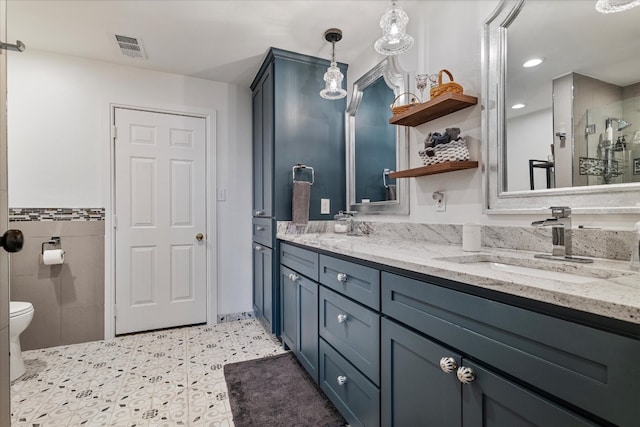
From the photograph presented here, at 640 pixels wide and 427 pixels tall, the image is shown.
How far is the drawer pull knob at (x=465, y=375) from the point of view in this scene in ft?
2.60

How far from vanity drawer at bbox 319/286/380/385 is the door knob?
113 cm

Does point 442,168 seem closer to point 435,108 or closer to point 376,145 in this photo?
point 435,108

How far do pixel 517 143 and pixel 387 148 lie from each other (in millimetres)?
924

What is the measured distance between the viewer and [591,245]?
3.58 ft

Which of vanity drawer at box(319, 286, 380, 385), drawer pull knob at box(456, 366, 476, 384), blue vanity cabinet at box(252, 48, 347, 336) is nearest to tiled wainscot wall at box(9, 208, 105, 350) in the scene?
blue vanity cabinet at box(252, 48, 347, 336)

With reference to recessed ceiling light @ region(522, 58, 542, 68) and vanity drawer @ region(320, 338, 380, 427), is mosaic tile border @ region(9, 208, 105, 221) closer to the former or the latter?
vanity drawer @ region(320, 338, 380, 427)

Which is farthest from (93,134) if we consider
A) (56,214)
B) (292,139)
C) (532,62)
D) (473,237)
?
(532,62)

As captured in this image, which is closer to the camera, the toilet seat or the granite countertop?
the granite countertop

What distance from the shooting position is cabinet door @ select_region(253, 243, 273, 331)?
250 centimetres

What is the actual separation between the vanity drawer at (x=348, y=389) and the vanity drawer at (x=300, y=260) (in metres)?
0.37

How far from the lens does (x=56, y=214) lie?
2.44m

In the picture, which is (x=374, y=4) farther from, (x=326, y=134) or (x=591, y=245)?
(x=591, y=245)

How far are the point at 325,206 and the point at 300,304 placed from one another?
0.92 metres

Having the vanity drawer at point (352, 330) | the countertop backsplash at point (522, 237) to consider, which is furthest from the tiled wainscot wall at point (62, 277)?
the countertop backsplash at point (522, 237)
